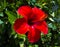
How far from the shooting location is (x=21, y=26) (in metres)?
1.35

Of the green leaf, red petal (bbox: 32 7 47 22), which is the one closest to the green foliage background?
the green leaf

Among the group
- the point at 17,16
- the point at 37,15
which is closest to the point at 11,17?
the point at 17,16

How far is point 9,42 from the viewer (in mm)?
1584

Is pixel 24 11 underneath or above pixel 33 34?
above

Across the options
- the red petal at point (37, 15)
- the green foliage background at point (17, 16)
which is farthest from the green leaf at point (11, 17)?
the red petal at point (37, 15)

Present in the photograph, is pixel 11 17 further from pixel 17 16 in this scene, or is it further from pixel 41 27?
pixel 41 27

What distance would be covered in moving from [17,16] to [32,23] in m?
0.10

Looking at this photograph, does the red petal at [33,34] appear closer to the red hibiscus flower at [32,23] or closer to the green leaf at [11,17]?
the red hibiscus flower at [32,23]

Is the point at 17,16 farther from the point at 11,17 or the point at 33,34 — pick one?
the point at 33,34

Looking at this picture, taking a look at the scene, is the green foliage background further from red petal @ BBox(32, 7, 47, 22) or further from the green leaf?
red petal @ BBox(32, 7, 47, 22)

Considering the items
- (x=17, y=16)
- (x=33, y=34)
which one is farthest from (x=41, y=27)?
(x=17, y=16)

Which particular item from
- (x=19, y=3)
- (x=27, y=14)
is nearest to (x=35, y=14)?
(x=27, y=14)

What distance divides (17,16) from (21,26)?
0.11 metres

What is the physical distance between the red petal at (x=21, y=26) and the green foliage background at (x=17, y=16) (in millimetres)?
83
